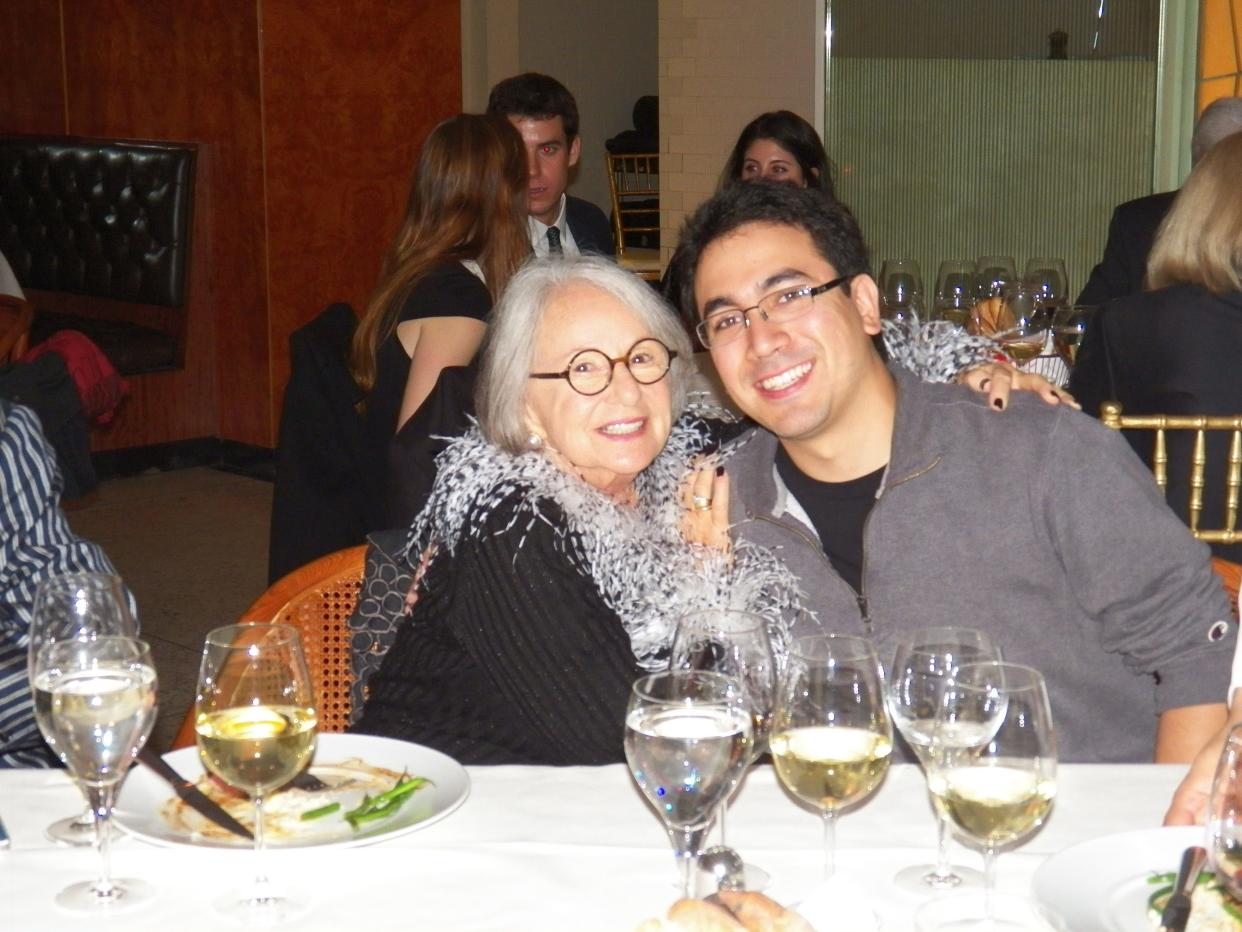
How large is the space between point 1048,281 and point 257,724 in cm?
302

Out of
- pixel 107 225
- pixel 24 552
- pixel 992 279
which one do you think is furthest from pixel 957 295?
pixel 107 225

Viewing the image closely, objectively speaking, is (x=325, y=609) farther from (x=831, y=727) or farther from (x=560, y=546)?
(x=831, y=727)

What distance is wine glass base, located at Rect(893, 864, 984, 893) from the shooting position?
132cm

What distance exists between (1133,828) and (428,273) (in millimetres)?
2374

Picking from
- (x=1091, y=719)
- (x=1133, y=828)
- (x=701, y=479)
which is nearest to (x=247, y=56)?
(x=701, y=479)

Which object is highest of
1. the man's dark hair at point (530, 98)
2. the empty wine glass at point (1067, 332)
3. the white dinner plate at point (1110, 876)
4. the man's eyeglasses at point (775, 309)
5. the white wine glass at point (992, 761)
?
the man's dark hair at point (530, 98)

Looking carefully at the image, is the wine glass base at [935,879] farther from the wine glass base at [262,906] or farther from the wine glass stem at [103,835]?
the wine glass stem at [103,835]

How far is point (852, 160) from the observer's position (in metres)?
6.79

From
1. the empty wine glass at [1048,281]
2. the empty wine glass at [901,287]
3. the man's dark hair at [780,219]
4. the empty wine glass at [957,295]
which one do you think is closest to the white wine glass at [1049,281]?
the empty wine glass at [1048,281]

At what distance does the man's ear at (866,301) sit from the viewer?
7.06ft

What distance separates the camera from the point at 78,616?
1.51 metres

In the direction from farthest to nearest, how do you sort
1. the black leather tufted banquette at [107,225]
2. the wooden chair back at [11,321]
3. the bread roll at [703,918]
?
the black leather tufted banquette at [107,225]
the wooden chair back at [11,321]
the bread roll at [703,918]

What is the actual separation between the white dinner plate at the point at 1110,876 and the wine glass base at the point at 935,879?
0.07 metres

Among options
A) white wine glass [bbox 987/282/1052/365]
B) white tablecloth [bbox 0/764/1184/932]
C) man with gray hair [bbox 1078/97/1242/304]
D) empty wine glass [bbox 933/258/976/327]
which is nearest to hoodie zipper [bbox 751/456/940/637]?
white tablecloth [bbox 0/764/1184/932]
